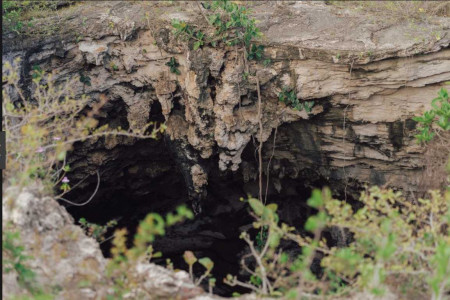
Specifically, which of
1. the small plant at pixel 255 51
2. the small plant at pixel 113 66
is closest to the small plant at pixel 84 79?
the small plant at pixel 113 66

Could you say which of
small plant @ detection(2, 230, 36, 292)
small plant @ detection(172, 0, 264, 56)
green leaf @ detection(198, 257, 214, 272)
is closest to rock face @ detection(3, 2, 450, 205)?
small plant @ detection(172, 0, 264, 56)

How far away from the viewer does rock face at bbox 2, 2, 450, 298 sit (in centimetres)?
632

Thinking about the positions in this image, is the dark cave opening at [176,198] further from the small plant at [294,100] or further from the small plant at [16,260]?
the small plant at [16,260]

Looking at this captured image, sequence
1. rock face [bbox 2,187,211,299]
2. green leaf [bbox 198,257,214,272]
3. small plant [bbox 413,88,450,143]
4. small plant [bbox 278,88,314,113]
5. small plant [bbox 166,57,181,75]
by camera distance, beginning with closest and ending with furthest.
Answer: rock face [bbox 2,187,211,299]
green leaf [bbox 198,257,214,272]
small plant [bbox 413,88,450,143]
small plant [bbox 278,88,314,113]
small plant [bbox 166,57,181,75]

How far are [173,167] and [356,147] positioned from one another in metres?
2.77

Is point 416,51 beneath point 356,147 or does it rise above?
above

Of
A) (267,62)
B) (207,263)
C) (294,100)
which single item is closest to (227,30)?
(267,62)

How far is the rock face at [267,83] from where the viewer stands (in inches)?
249

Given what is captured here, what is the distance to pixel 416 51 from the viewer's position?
603 cm

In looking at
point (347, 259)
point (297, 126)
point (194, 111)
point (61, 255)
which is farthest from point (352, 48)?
point (61, 255)

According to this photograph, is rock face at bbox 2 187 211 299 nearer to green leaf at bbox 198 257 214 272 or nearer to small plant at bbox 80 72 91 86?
green leaf at bbox 198 257 214 272

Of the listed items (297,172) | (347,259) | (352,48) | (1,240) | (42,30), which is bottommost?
(297,172)

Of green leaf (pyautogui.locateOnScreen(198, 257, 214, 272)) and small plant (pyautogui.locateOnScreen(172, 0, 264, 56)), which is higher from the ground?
small plant (pyautogui.locateOnScreen(172, 0, 264, 56))

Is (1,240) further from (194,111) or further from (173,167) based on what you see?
(173,167)
